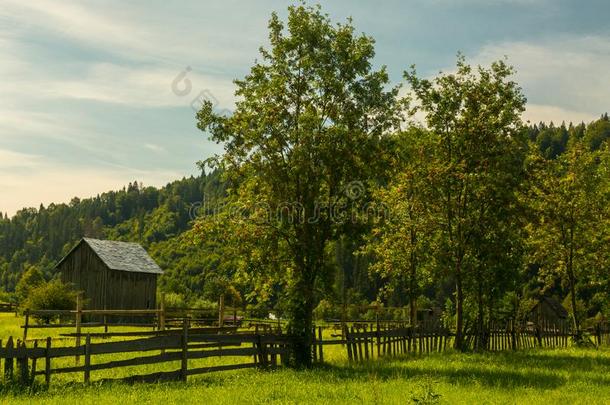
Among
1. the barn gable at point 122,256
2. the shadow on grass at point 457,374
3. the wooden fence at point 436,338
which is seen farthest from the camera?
the barn gable at point 122,256

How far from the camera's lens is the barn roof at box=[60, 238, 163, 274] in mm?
59441

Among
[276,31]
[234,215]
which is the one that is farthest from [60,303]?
[276,31]

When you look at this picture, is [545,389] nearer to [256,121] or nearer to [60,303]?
[256,121]

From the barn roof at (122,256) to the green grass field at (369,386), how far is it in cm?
3902

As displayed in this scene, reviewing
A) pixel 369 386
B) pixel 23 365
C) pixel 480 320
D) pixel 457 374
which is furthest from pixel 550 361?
pixel 23 365

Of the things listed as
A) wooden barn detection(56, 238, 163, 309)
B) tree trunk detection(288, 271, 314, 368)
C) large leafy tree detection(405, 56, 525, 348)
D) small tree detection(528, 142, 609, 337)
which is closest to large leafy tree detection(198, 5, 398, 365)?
tree trunk detection(288, 271, 314, 368)

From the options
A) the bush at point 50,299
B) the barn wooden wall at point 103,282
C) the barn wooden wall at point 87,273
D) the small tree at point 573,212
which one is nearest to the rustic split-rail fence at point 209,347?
the small tree at point 573,212

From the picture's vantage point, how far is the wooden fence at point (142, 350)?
15.5 m

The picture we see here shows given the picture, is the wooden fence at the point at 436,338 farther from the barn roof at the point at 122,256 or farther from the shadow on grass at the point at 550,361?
the barn roof at the point at 122,256

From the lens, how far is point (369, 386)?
17375 millimetres

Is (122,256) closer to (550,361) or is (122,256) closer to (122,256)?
(122,256)

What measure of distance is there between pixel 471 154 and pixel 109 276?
39033mm

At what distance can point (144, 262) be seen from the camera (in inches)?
2484

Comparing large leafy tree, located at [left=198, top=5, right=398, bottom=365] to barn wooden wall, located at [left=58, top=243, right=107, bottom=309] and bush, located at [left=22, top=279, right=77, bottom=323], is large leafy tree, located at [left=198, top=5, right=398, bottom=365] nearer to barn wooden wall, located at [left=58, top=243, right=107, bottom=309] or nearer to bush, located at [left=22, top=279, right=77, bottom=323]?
bush, located at [left=22, top=279, right=77, bottom=323]
